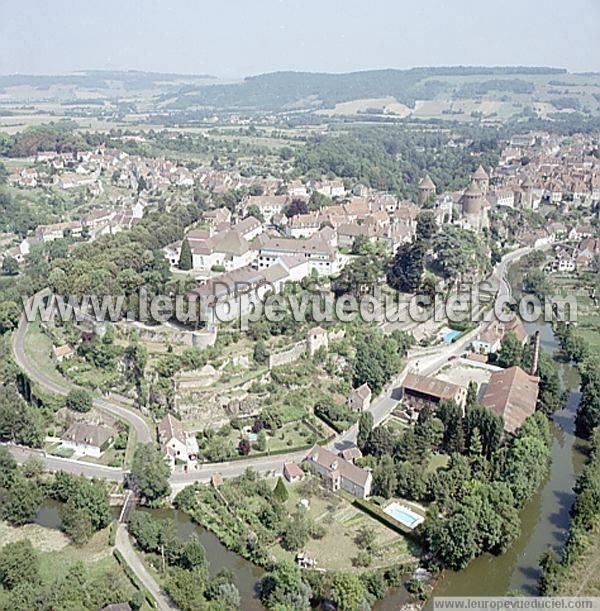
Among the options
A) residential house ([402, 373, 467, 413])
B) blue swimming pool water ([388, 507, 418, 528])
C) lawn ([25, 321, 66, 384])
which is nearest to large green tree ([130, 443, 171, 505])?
blue swimming pool water ([388, 507, 418, 528])

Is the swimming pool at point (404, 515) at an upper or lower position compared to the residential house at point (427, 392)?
lower

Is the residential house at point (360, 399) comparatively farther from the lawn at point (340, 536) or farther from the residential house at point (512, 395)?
the lawn at point (340, 536)

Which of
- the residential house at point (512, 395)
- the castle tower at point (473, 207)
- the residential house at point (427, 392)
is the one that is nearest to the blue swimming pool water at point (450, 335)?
the residential house at point (512, 395)

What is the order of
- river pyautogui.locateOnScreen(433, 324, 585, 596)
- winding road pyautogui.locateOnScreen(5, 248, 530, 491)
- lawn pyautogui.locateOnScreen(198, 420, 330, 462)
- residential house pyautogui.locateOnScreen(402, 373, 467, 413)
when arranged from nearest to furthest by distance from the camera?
river pyautogui.locateOnScreen(433, 324, 585, 596) < winding road pyautogui.locateOnScreen(5, 248, 530, 491) < lawn pyautogui.locateOnScreen(198, 420, 330, 462) < residential house pyautogui.locateOnScreen(402, 373, 467, 413)

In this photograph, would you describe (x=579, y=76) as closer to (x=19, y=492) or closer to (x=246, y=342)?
(x=246, y=342)

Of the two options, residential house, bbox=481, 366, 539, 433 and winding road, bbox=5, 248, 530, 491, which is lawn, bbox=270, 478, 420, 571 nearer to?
winding road, bbox=5, 248, 530, 491
